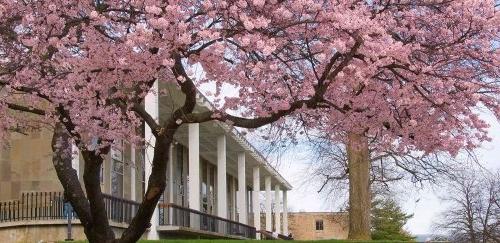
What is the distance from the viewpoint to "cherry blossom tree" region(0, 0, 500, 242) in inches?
340

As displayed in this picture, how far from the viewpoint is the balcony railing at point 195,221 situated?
952 inches

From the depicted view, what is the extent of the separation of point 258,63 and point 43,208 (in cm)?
1299

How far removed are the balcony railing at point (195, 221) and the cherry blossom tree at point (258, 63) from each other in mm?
13144

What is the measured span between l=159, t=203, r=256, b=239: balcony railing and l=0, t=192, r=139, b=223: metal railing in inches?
101

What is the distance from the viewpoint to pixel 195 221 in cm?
2666

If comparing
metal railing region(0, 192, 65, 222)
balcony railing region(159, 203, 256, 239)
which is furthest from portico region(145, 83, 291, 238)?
metal railing region(0, 192, 65, 222)

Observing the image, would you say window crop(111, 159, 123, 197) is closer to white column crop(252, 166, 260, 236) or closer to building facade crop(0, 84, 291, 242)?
building facade crop(0, 84, 291, 242)

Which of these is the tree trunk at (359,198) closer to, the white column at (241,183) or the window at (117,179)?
the window at (117,179)

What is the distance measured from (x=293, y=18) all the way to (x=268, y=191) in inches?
1419

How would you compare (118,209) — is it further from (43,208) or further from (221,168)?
(221,168)

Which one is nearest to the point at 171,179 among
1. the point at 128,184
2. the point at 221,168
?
the point at 221,168

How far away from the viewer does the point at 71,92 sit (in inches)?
374

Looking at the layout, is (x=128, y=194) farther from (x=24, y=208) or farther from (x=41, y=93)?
(x=41, y=93)

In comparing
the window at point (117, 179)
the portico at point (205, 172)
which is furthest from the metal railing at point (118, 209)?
the window at point (117, 179)
